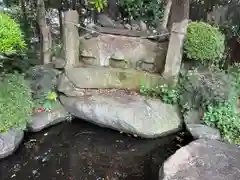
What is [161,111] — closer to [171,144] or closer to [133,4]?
[171,144]

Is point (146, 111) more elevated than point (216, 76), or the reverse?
point (216, 76)

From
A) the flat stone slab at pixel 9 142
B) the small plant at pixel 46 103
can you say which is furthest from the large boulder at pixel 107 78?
the flat stone slab at pixel 9 142

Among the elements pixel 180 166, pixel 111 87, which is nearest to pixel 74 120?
pixel 111 87

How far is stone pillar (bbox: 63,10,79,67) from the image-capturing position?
560 cm

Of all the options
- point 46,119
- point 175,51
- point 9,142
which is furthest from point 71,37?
point 9,142

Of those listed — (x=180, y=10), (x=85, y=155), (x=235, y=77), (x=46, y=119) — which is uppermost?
(x=180, y=10)

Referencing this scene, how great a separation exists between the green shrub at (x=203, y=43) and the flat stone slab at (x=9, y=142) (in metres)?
3.51

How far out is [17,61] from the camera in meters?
5.61

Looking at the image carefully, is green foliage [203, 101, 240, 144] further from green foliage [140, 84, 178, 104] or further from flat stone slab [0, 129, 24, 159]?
flat stone slab [0, 129, 24, 159]

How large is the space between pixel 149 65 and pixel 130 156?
2275 mm

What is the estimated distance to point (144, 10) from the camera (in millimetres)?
8328

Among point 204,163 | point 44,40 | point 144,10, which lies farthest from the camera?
point 144,10

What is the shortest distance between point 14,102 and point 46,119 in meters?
0.79

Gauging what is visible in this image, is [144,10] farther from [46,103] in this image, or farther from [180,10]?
[46,103]
